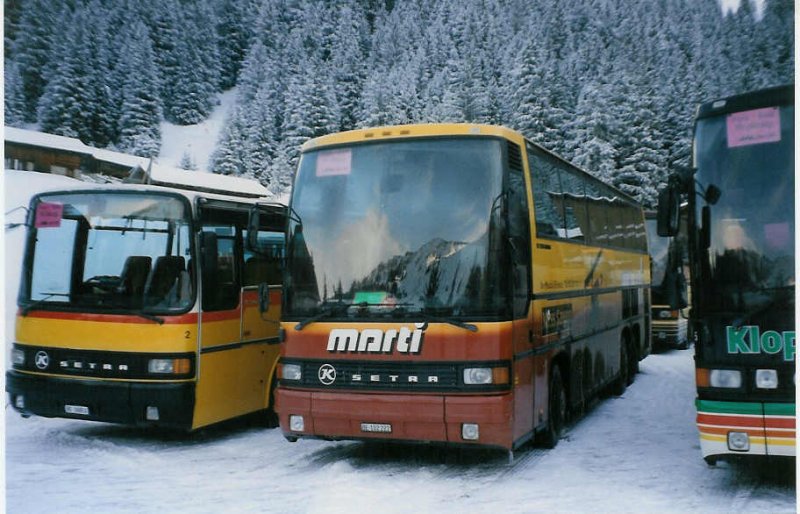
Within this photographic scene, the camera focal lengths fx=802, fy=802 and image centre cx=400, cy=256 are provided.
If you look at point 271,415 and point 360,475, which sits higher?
point 271,415

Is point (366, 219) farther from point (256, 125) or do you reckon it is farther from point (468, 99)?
point (256, 125)

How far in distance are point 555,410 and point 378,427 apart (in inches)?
86.1

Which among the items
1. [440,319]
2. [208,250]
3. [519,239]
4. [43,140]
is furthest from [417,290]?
[43,140]

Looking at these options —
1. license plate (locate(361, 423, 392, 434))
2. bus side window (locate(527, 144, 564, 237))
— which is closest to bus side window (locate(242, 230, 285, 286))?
license plate (locate(361, 423, 392, 434))

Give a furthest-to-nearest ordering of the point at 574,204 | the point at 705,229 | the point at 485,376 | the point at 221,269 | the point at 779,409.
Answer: the point at 574,204 < the point at 221,269 < the point at 485,376 < the point at 705,229 < the point at 779,409

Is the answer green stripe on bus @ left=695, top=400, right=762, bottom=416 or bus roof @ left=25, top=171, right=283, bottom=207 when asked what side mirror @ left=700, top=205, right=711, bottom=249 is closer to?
green stripe on bus @ left=695, top=400, right=762, bottom=416

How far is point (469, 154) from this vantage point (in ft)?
21.3

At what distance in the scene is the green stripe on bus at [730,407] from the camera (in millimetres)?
5455

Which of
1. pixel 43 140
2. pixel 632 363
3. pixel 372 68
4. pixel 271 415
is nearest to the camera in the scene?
pixel 43 140

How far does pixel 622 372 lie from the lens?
1118 centimetres

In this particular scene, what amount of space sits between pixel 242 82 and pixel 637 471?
624 cm

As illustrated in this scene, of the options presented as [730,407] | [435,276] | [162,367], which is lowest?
[730,407]

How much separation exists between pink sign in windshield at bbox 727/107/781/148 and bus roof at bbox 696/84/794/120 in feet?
0.15

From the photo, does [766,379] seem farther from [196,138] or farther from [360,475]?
[196,138]
